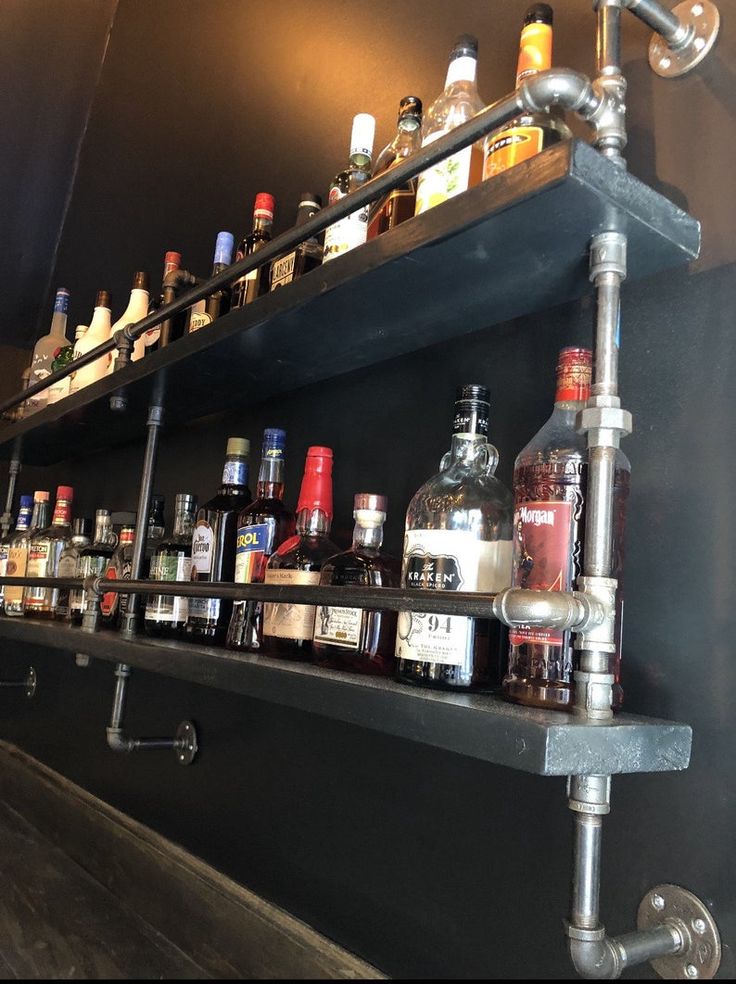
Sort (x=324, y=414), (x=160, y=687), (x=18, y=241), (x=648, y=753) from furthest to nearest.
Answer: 1. (x=18, y=241)
2. (x=160, y=687)
3. (x=324, y=414)
4. (x=648, y=753)

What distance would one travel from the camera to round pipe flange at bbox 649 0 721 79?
27.8 inches

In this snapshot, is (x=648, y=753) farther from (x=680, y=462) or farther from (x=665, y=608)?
(x=680, y=462)

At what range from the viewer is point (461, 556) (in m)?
0.68

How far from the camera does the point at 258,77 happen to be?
56.7 inches

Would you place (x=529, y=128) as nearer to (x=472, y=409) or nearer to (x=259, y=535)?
(x=472, y=409)

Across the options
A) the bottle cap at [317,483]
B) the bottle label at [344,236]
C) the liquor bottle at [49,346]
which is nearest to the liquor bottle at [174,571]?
the bottle cap at [317,483]

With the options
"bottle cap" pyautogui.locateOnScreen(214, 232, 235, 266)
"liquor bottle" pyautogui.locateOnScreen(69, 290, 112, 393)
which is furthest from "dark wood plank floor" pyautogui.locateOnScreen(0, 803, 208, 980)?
"bottle cap" pyautogui.locateOnScreen(214, 232, 235, 266)

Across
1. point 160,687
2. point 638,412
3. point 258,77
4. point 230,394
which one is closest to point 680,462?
point 638,412

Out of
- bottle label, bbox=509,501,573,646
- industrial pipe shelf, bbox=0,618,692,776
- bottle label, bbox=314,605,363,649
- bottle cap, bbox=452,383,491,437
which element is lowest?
industrial pipe shelf, bbox=0,618,692,776

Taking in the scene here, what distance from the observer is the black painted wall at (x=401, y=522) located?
646mm

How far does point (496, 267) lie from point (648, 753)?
1.41 ft

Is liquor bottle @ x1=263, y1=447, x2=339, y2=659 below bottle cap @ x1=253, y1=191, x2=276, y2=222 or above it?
below

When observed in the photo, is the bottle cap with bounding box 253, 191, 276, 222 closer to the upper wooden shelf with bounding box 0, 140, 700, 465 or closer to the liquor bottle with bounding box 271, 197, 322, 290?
the liquor bottle with bounding box 271, 197, 322, 290

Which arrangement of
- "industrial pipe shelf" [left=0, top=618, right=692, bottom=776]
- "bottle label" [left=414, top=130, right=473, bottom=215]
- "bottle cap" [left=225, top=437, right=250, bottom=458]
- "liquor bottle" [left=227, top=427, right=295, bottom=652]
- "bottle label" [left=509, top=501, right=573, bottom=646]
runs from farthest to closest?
"bottle cap" [left=225, top=437, right=250, bottom=458], "liquor bottle" [left=227, top=427, right=295, bottom=652], "bottle label" [left=414, top=130, right=473, bottom=215], "bottle label" [left=509, top=501, right=573, bottom=646], "industrial pipe shelf" [left=0, top=618, right=692, bottom=776]
